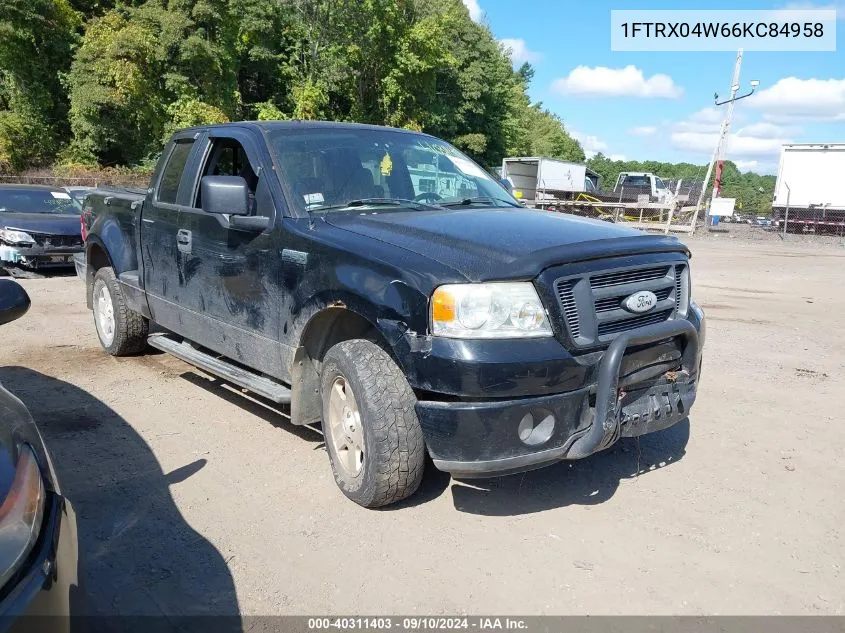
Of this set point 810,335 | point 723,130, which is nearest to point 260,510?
point 810,335

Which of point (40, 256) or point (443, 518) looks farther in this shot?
point (40, 256)

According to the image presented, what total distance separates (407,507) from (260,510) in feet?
2.48

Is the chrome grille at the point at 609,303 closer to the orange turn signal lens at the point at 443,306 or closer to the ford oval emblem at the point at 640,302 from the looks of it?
the ford oval emblem at the point at 640,302

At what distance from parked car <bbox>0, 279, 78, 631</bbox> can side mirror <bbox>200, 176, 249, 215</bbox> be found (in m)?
1.87

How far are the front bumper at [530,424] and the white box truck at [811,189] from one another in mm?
27287

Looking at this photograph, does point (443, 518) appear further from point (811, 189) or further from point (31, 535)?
point (811, 189)

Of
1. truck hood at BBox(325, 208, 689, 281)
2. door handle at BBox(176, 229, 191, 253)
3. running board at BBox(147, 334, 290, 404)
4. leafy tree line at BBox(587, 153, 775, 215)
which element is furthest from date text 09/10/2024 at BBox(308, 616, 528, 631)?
leafy tree line at BBox(587, 153, 775, 215)

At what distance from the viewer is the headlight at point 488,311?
312 cm

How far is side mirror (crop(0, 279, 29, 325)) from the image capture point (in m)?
2.70

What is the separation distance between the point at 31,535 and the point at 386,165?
3.17m

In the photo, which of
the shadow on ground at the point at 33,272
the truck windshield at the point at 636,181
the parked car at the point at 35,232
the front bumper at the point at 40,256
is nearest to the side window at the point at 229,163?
the parked car at the point at 35,232

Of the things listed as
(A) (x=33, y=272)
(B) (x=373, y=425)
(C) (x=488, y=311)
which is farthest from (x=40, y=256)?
(C) (x=488, y=311)

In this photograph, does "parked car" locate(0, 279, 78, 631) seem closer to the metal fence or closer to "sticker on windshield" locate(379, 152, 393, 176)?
"sticker on windshield" locate(379, 152, 393, 176)

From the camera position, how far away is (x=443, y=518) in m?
3.61
